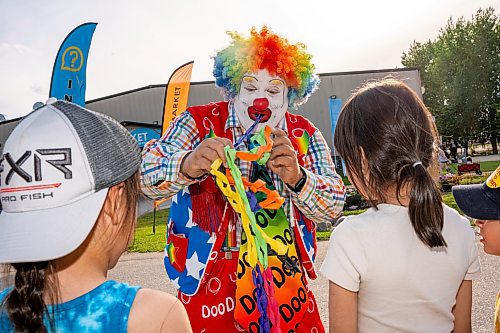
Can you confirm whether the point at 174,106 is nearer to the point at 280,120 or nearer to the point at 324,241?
the point at 324,241

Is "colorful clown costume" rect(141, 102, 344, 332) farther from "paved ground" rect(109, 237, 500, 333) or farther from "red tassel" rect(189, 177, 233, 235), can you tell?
"paved ground" rect(109, 237, 500, 333)

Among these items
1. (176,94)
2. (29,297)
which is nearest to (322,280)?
(29,297)

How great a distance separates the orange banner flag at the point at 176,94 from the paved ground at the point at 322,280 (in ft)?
10.6

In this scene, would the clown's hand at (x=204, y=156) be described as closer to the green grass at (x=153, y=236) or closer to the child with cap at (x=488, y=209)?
the child with cap at (x=488, y=209)

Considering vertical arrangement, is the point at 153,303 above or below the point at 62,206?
below

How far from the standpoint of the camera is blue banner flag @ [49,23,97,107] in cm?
594

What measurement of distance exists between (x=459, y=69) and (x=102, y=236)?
34812 millimetres

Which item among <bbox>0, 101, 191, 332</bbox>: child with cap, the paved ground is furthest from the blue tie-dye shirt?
the paved ground

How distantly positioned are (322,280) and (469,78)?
30.9m

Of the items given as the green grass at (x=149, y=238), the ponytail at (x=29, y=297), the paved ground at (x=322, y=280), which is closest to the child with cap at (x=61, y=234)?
the ponytail at (x=29, y=297)

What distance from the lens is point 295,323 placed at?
68.9 inches

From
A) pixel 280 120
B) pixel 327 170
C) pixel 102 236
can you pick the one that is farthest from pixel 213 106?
pixel 102 236

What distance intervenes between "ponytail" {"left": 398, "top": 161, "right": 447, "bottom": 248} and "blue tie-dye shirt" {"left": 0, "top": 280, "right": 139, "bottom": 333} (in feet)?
2.73

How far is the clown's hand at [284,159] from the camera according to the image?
1.63 meters
